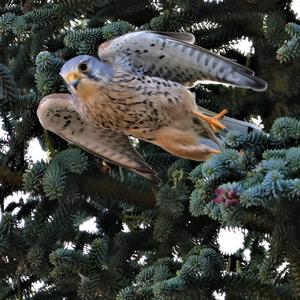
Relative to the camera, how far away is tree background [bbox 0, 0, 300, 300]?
2.21 metres

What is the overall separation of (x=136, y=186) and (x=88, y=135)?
350 millimetres

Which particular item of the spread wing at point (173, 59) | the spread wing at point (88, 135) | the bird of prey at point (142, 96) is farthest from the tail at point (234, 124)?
the spread wing at point (88, 135)

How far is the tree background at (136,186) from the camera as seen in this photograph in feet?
7.24

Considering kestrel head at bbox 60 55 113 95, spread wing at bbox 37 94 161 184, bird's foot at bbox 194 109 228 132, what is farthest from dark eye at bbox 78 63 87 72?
bird's foot at bbox 194 109 228 132

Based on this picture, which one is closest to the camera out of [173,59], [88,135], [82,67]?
[82,67]

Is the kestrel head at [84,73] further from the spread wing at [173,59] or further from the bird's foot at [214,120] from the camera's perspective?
the bird's foot at [214,120]

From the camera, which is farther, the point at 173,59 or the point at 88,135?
the point at 88,135

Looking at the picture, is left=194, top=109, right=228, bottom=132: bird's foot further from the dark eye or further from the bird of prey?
the dark eye

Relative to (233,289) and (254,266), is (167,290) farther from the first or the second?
(254,266)

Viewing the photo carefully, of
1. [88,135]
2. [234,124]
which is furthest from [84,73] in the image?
[234,124]

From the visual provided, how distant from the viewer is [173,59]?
9.03 feet

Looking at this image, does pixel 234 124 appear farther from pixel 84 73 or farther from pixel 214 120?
pixel 84 73

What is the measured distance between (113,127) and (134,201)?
10.7 inches

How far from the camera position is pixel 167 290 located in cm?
211
